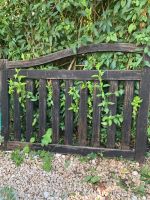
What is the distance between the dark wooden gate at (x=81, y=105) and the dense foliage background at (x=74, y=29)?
7 centimetres

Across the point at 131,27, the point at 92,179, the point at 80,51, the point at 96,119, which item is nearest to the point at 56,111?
the point at 96,119

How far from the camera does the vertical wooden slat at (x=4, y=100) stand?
3.23 m

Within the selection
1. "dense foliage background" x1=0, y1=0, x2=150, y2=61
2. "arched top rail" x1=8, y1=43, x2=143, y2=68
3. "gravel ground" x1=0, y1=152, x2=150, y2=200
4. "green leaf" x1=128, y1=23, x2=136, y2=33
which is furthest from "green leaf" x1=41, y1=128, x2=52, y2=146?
"green leaf" x1=128, y1=23, x2=136, y2=33

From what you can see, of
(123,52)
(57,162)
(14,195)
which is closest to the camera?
(14,195)

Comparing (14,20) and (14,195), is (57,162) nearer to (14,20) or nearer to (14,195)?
(14,195)

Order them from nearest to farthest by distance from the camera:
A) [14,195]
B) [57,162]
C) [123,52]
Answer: [14,195], [123,52], [57,162]

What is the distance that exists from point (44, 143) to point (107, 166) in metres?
0.69

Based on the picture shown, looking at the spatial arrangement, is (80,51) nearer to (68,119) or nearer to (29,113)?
(68,119)

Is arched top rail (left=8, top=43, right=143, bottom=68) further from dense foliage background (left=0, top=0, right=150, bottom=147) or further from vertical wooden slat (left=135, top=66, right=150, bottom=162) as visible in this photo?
vertical wooden slat (left=135, top=66, right=150, bottom=162)

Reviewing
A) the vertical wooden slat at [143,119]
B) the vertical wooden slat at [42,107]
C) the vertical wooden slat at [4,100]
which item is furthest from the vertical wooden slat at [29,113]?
the vertical wooden slat at [143,119]

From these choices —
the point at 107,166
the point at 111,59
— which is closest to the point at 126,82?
the point at 111,59

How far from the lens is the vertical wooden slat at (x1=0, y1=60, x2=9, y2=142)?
10.6ft

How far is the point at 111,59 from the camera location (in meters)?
3.05

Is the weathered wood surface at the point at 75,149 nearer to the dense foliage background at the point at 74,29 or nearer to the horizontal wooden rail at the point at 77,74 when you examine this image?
the dense foliage background at the point at 74,29
